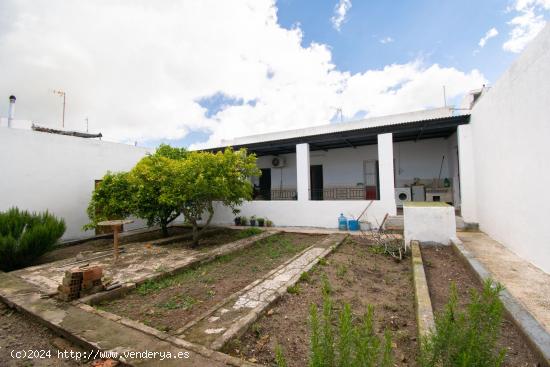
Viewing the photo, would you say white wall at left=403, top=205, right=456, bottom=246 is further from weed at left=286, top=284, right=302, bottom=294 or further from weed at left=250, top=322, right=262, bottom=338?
weed at left=250, top=322, right=262, bottom=338

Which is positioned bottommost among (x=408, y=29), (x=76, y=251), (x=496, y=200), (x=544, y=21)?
(x=76, y=251)

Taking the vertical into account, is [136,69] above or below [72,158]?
above

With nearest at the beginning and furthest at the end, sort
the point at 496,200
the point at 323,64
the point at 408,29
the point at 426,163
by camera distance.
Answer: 1. the point at 496,200
2. the point at 408,29
3. the point at 426,163
4. the point at 323,64

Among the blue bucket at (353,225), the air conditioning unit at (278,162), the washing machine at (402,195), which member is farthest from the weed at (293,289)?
the air conditioning unit at (278,162)

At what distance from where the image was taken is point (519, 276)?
3.84 m

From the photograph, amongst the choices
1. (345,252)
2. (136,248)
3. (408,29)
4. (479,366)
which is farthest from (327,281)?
(408,29)

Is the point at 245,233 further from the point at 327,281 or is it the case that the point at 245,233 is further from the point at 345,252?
the point at 327,281

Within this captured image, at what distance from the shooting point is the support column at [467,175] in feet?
24.7

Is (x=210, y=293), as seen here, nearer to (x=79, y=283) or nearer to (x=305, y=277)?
(x=305, y=277)

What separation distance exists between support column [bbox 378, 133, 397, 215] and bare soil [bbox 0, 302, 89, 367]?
839 cm

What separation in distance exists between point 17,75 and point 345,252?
12590 millimetres

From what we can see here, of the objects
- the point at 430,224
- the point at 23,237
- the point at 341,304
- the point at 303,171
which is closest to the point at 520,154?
the point at 430,224

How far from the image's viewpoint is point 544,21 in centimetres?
389

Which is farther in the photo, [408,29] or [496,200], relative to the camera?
[408,29]
